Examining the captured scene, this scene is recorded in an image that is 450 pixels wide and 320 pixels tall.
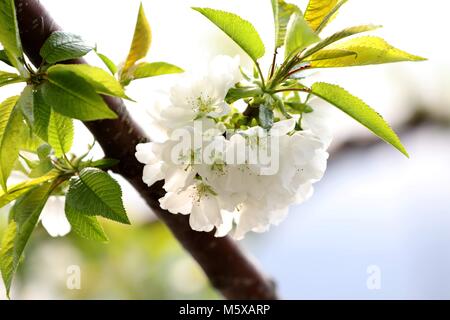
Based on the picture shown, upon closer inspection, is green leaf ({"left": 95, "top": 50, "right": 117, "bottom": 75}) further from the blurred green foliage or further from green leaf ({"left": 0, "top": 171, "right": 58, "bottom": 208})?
the blurred green foliage

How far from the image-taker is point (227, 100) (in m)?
0.55

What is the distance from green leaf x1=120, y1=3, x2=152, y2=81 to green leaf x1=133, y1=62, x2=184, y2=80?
2 cm

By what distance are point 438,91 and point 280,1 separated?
1285 mm

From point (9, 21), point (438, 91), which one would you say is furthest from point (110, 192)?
point (438, 91)

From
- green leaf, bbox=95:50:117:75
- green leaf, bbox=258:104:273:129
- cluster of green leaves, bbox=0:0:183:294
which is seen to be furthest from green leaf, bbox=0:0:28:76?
green leaf, bbox=258:104:273:129

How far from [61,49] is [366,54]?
260mm

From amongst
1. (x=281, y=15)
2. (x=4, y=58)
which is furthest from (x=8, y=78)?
(x=281, y=15)

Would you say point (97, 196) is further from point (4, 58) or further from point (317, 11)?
point (317, 11)

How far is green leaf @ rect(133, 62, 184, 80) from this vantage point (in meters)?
0.57

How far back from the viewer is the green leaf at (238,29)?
0.53m

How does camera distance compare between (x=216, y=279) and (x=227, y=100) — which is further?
(x=216, y=279)

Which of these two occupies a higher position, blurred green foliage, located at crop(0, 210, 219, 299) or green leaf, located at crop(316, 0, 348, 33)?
blurred green foliage, located at crop(0, 210, 219, 299)
